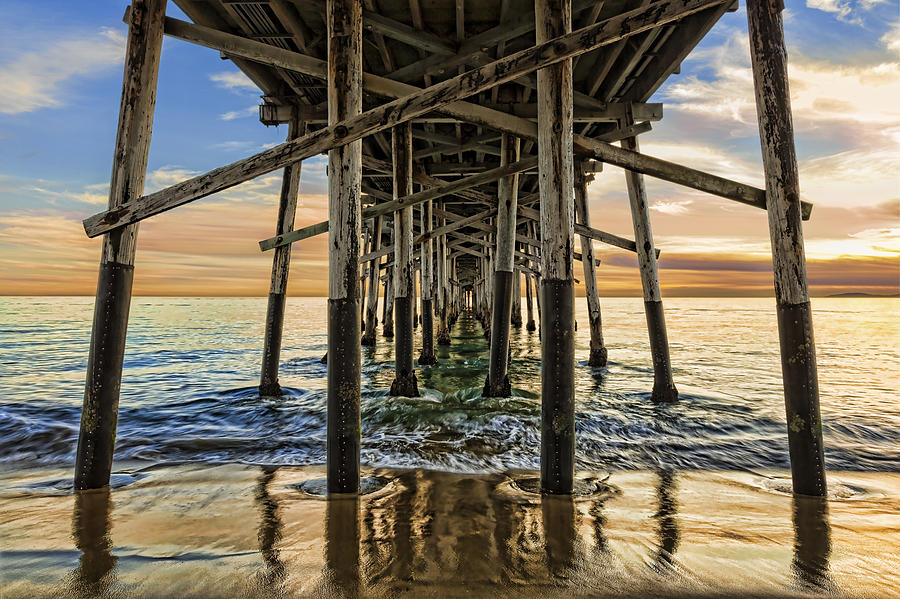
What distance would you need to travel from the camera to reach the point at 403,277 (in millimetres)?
7160

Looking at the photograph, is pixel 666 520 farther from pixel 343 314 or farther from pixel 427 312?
pixel 427 312

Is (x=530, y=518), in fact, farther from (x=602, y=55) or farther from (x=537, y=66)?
(x=602, y=55)

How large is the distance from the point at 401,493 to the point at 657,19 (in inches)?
140

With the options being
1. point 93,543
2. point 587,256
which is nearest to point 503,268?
point 587,256

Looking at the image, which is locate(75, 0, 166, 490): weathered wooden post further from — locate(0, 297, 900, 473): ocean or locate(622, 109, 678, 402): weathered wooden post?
locate(622, 109, 678, 402): weathered wooden post

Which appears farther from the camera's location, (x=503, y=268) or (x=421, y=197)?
(x=503, y=268)

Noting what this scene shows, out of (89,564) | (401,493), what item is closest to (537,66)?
(401,493)

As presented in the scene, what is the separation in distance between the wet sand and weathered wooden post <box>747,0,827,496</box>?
0.43 m

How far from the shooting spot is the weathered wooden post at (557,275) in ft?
10.9

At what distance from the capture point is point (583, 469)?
14.1ft

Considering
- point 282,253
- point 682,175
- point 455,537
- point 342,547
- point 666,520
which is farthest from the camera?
point 282,253

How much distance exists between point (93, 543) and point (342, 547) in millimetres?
1372

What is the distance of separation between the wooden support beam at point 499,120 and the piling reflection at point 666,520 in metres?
2.20

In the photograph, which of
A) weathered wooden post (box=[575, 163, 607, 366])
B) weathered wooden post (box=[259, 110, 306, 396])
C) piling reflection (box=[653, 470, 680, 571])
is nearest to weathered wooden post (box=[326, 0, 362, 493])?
piling reflection (box=[653, 470, 680, 571])
